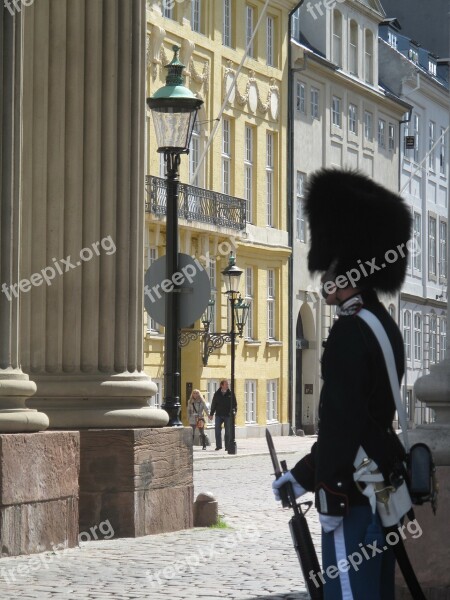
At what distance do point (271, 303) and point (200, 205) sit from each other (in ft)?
22.7

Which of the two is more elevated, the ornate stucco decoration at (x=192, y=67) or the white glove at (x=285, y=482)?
the ornate stucco decoration at (x=192, y=67)

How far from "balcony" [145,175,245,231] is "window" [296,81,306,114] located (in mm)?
7029

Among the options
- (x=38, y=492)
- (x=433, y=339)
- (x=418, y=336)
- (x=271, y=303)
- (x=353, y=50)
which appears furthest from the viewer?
(x=433, y=339)

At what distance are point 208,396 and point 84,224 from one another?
31.0 meters

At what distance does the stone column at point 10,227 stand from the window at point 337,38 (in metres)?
44.8

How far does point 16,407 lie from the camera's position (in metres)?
11.1

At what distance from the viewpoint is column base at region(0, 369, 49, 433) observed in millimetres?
10969

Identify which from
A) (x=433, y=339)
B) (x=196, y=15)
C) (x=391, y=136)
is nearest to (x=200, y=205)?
(x=196, y=15)

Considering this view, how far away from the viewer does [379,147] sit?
59875mm

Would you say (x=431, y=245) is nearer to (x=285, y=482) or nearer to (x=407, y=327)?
(x=407, y=327)

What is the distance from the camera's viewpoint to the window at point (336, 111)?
55.1 meters

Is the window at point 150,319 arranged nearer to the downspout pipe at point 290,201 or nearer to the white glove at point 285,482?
the downspout pipe at point 290,201

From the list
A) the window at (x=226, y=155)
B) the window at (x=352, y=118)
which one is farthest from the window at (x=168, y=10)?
the window at (x=352, y=118)

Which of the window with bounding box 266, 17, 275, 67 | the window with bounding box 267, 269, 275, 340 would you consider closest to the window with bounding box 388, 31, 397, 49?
the window with bounding box 266, 17, 275, 67
